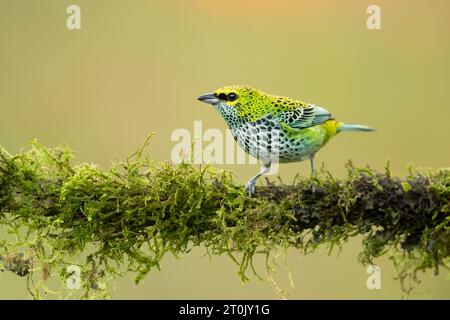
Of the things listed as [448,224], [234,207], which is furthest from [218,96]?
[448,224]

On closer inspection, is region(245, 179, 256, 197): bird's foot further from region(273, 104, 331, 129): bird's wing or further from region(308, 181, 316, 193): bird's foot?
region(273, 104, 331, 129): bird's wing

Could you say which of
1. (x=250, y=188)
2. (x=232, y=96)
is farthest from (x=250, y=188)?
(x=232, y=96)

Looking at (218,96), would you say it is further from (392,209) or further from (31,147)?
(392,209)

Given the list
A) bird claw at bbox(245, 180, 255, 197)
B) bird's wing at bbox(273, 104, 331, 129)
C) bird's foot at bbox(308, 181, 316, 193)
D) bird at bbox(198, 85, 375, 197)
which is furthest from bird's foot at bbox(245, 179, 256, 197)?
bird's wing at bbox(273, 104, 331, 129)

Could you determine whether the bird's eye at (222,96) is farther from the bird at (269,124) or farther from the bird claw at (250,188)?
the bird claw at (250,188)

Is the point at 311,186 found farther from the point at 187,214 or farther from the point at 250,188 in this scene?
the point at 187,214

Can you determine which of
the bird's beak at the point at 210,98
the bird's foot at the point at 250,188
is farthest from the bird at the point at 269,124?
the bird's foot at the point at 250,188
